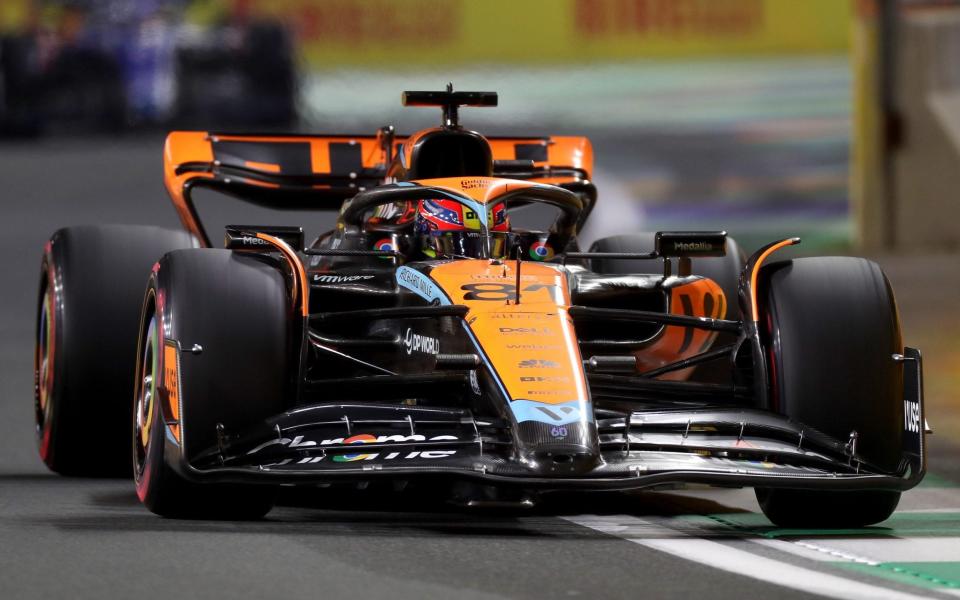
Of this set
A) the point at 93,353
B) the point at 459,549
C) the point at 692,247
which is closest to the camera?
the point at 459,549

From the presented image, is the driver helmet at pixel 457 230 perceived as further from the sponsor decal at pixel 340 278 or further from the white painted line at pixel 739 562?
the white painted line at pixel 739 562

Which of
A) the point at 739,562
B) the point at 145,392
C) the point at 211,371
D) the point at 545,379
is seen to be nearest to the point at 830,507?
the point at 739,562

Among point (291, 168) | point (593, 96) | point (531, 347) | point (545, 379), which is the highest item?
point (593, 96)

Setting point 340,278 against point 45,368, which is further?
point 45,368

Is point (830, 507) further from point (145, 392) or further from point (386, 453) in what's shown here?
point (145, 392)

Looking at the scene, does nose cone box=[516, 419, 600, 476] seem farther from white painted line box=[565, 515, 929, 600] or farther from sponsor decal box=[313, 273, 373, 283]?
sponsor decal box=[313, 273, 373, 283]

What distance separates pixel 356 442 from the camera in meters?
6.32

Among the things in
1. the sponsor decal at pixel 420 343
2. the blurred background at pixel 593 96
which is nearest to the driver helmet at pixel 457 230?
the sponsor decal at pixel 420 343

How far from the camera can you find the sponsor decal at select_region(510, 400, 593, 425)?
6199 mm

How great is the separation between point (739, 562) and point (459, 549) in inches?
34.0

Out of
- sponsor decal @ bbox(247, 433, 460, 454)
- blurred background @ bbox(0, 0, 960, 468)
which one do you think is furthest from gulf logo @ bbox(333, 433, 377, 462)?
blurred background @ bbox(0, 0, 960, 468)

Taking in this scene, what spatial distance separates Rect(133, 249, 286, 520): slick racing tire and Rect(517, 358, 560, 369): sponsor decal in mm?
844

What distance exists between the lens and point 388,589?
5.32 metres

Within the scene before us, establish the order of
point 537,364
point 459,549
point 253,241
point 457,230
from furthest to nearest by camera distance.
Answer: point 457,230 < point 253,241 < point 537,364 < point 459,549
